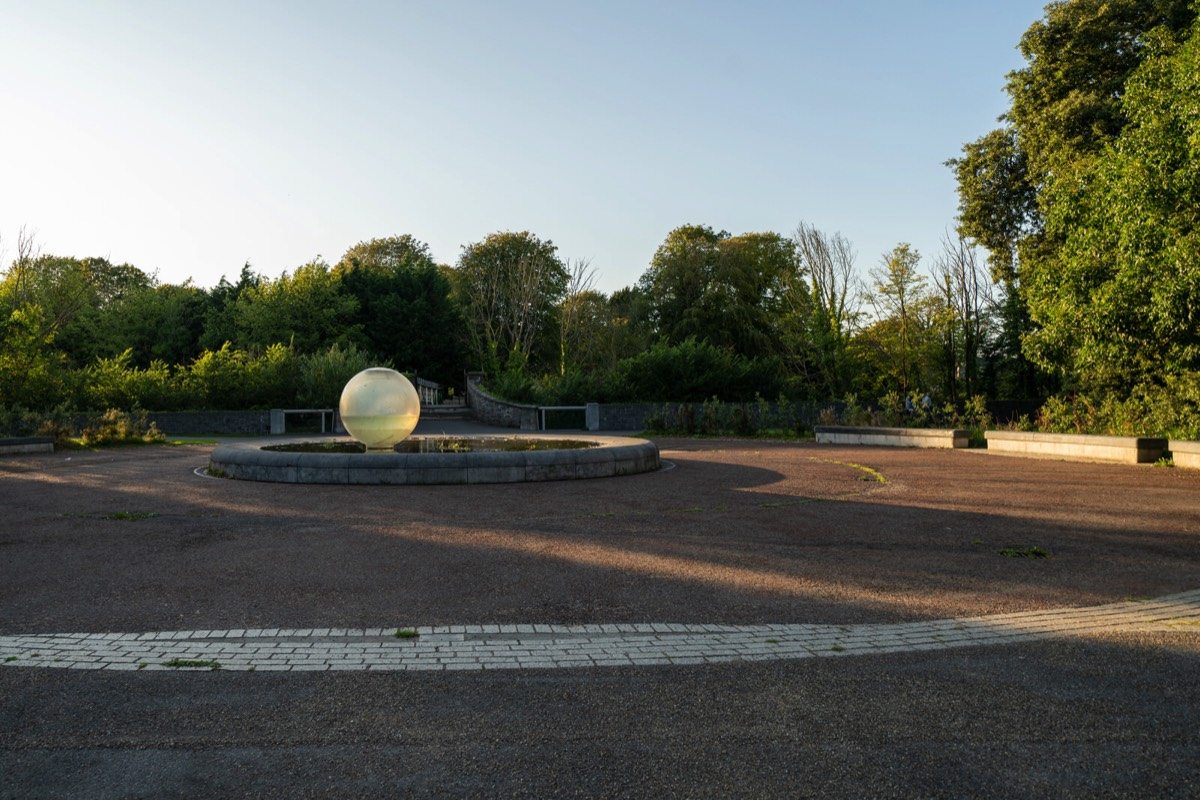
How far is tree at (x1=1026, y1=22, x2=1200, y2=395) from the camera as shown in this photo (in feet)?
47.3

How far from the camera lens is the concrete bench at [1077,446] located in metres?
15.2

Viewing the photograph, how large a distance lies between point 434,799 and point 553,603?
2812 millimetres

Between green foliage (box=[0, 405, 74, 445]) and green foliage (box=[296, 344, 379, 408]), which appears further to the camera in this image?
green foliage (box=[296, 344, 379, 408])

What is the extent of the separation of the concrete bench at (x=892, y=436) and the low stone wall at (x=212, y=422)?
1887cm

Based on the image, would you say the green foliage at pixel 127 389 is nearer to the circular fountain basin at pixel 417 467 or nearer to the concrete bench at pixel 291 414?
the concrete bench at pixel 291 414

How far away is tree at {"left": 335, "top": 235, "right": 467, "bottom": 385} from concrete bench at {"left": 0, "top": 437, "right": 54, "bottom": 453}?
24629 millimetres

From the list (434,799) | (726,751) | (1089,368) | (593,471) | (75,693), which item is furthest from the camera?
(1089,368)

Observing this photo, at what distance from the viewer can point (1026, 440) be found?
18.2 m

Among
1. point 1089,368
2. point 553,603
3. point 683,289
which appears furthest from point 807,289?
point 553,603

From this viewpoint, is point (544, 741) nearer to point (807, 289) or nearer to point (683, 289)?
point (807, 289)

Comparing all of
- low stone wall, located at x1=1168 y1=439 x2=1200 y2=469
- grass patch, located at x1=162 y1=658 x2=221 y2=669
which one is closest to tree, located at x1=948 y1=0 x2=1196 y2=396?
low stone wall, located at x1=1168 y1=439 x2=1200 y2=469

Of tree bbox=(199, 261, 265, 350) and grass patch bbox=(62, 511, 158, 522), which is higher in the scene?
tree bbox=(199, 261, 265, 350)

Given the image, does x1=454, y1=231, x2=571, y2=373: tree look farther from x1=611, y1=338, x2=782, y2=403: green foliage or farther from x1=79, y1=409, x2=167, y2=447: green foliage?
x1=79, y1=409, x2=167, y2=447: green foliage

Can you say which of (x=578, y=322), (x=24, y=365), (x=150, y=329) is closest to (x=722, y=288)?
(x=578, y=322)
